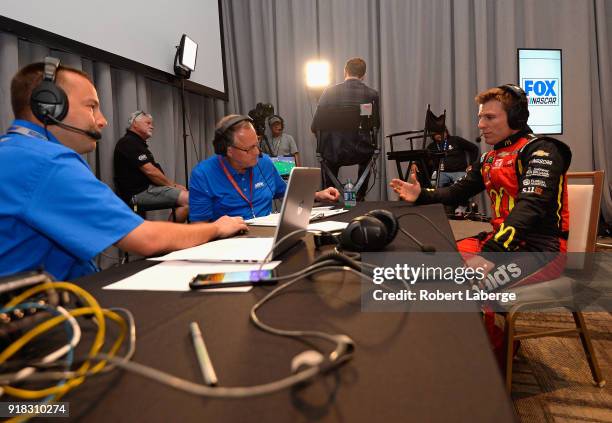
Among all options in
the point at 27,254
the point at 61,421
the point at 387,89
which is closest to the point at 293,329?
the point at 61,421

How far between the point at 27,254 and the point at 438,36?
4.99 metres

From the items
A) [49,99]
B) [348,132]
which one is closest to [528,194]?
[49,99]

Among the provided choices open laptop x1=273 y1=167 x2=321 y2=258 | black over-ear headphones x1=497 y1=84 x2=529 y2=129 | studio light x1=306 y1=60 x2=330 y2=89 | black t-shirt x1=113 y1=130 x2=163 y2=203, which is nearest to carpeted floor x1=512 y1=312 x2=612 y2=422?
black over-ear headphones x1=497 y1=84 x2=529 y2=129

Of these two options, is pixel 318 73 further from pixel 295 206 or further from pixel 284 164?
pixel 295 206

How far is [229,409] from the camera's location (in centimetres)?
30

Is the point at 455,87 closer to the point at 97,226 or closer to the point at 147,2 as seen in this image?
the point at 147,2

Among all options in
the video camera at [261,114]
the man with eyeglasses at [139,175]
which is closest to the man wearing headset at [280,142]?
the video camera at [261,114]

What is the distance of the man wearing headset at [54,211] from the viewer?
744mm

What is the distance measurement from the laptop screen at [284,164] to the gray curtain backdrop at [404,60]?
0.64 meters

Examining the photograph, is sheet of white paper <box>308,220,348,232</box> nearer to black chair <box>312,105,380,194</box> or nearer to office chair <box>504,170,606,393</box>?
office chair <box>504,170,606,393</box>

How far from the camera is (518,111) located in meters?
1.42

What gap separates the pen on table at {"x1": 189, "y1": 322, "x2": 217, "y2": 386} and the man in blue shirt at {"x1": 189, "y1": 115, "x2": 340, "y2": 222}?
1.35m

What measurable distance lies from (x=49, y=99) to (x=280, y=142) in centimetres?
390

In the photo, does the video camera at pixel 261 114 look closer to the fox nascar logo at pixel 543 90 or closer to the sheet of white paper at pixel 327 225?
the fox nascar logo at pixel 543 90
